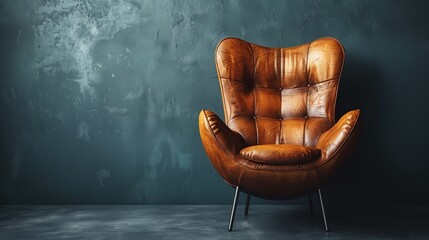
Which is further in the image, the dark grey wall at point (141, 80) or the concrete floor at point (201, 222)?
the dark grey wall at point (141, 80)

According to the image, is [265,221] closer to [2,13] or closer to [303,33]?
[303,33]

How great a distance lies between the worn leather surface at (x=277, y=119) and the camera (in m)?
2.15

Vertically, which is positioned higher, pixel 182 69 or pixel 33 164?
pixel 182 69

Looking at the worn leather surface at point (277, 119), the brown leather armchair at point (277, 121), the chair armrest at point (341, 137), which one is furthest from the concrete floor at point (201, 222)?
the chair armrest at point (341, 137)

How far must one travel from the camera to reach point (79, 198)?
3.06 meters

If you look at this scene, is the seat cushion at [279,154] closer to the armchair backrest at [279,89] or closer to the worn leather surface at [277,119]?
the worn leather surface at [277,119]

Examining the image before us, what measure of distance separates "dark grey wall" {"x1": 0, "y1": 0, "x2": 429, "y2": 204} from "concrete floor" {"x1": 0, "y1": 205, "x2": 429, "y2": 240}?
199mm

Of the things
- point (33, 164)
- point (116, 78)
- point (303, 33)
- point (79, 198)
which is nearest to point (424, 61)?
point (303, 33)

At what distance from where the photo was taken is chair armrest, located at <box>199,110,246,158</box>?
2211 millimetres

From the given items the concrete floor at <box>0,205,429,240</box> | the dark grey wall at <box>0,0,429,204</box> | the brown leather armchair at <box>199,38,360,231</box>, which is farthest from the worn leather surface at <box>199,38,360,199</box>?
the dark grey wall at <box>0,0,429,204</box>

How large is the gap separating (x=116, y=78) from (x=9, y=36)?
0.79 m

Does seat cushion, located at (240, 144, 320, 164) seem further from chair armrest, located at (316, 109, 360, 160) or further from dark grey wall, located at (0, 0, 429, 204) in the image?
dark grey wall, located at (0, 0, 429, 204)

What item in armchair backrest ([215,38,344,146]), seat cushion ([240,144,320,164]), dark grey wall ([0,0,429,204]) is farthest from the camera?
dark grey wall ([0,0,429,204])

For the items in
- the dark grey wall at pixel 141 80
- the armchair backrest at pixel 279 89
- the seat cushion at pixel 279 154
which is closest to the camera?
the seat cushion at pixel 279 154
